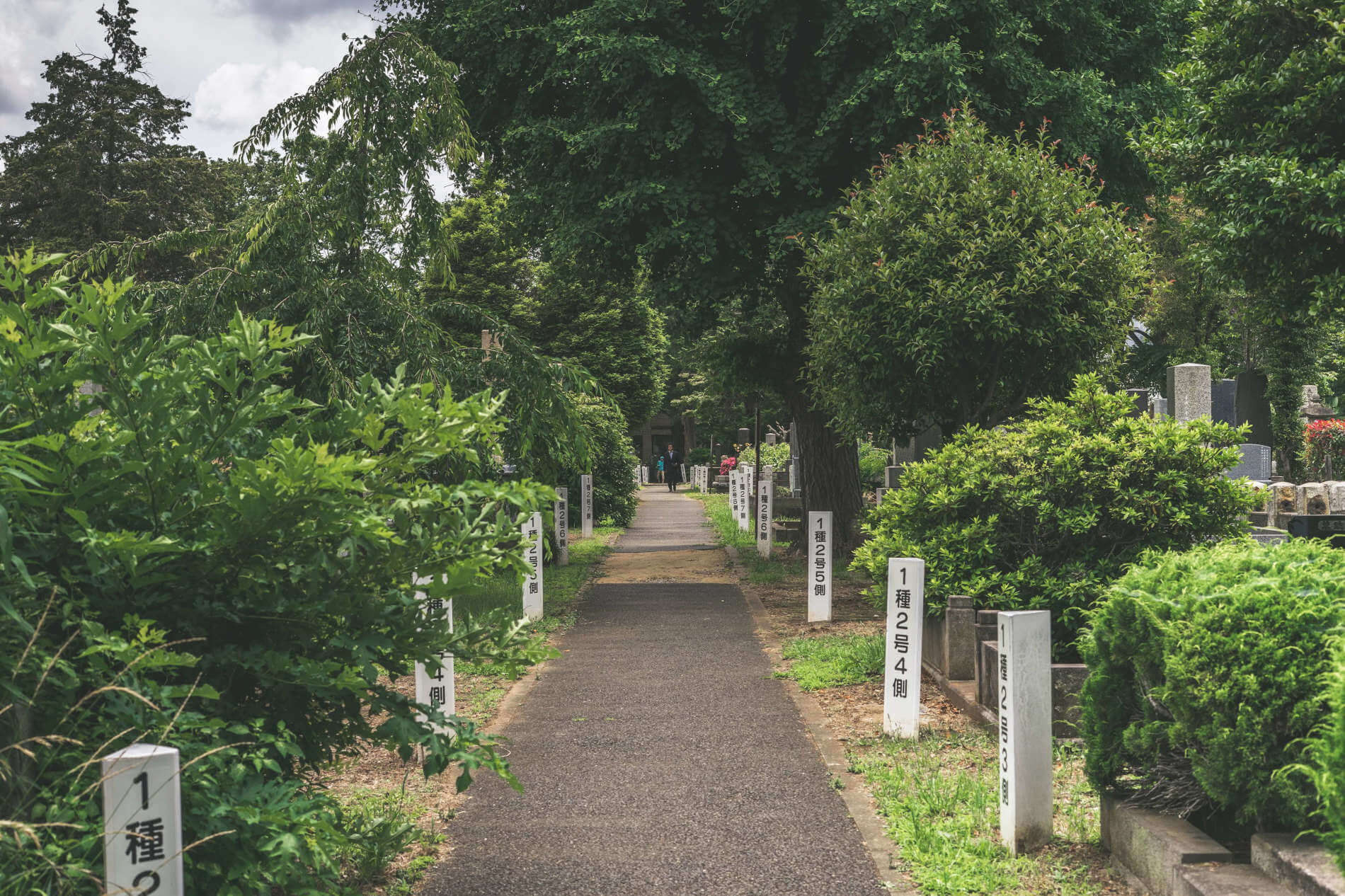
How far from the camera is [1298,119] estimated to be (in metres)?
11.1

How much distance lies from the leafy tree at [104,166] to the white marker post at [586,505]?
20600mm

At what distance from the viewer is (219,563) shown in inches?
150

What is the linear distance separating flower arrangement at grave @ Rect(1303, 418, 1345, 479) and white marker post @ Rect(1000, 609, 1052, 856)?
24370 millimetres

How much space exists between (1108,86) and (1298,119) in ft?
13.8

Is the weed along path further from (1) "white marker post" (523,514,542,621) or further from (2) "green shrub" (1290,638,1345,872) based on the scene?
(2) "green shrub" (1290,638,1345,872)

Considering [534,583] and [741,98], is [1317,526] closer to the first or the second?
[534,583]

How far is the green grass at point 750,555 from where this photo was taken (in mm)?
16516

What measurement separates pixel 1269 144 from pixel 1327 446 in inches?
676

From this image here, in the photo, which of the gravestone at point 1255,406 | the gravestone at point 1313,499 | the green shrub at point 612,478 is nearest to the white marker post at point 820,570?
the gravestone at point 1313,499

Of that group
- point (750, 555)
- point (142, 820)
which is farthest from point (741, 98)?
point (142, 820)

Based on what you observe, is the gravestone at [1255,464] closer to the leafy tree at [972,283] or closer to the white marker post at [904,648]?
the leafy tree at [972,283]

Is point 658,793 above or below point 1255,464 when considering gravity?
below

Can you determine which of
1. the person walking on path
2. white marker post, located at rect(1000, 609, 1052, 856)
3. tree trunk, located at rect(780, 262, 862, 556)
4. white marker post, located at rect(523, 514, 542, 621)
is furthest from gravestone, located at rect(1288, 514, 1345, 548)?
the person walking on path

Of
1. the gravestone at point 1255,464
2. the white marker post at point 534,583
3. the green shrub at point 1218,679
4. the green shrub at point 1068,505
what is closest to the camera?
the green shrub at point 1218,679
